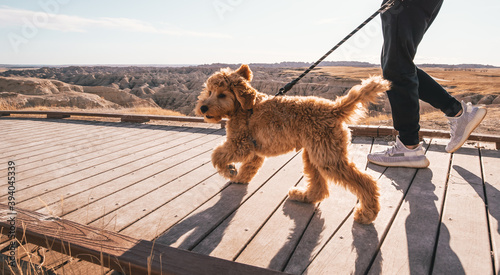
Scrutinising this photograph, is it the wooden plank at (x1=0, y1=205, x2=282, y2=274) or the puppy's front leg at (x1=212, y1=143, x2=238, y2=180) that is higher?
the puppy's front leg at (x1=212, y1=143, x2=238, y2=180)

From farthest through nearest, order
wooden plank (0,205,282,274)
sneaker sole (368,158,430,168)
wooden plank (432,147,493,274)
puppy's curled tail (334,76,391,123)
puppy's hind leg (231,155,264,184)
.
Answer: sneaker sole (368,158,430,168) → puppy's hind leg (231,155,264,184) → puppy's curled tail (334,76,391,123) → wooden plank (432,147,493,274) → wooden plank (0,205,282,274)

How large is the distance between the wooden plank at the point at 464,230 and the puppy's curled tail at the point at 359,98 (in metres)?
1.08

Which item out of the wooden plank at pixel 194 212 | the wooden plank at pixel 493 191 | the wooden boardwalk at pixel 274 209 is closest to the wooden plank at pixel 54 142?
the wooden boardwalk at pixel 274 209

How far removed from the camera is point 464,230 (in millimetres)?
2295

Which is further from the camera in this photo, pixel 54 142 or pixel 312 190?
pixel 54 142

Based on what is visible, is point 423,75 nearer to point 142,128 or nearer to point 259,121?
point 259,121

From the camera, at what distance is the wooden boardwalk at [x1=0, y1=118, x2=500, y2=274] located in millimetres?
2037

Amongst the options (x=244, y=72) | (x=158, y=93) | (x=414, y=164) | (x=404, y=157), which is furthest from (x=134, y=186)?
(x=158, y=93)

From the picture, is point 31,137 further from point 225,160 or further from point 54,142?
point 225,160

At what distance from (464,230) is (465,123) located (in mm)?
1803

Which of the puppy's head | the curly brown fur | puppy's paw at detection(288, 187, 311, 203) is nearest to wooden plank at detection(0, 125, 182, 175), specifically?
the puppy's head

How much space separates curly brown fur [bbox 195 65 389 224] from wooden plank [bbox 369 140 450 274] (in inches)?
10.6

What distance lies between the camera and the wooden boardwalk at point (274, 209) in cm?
204

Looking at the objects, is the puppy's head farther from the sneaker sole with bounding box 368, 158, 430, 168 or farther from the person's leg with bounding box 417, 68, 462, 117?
the person's leg with bounding box 417, 68, 462, 117
